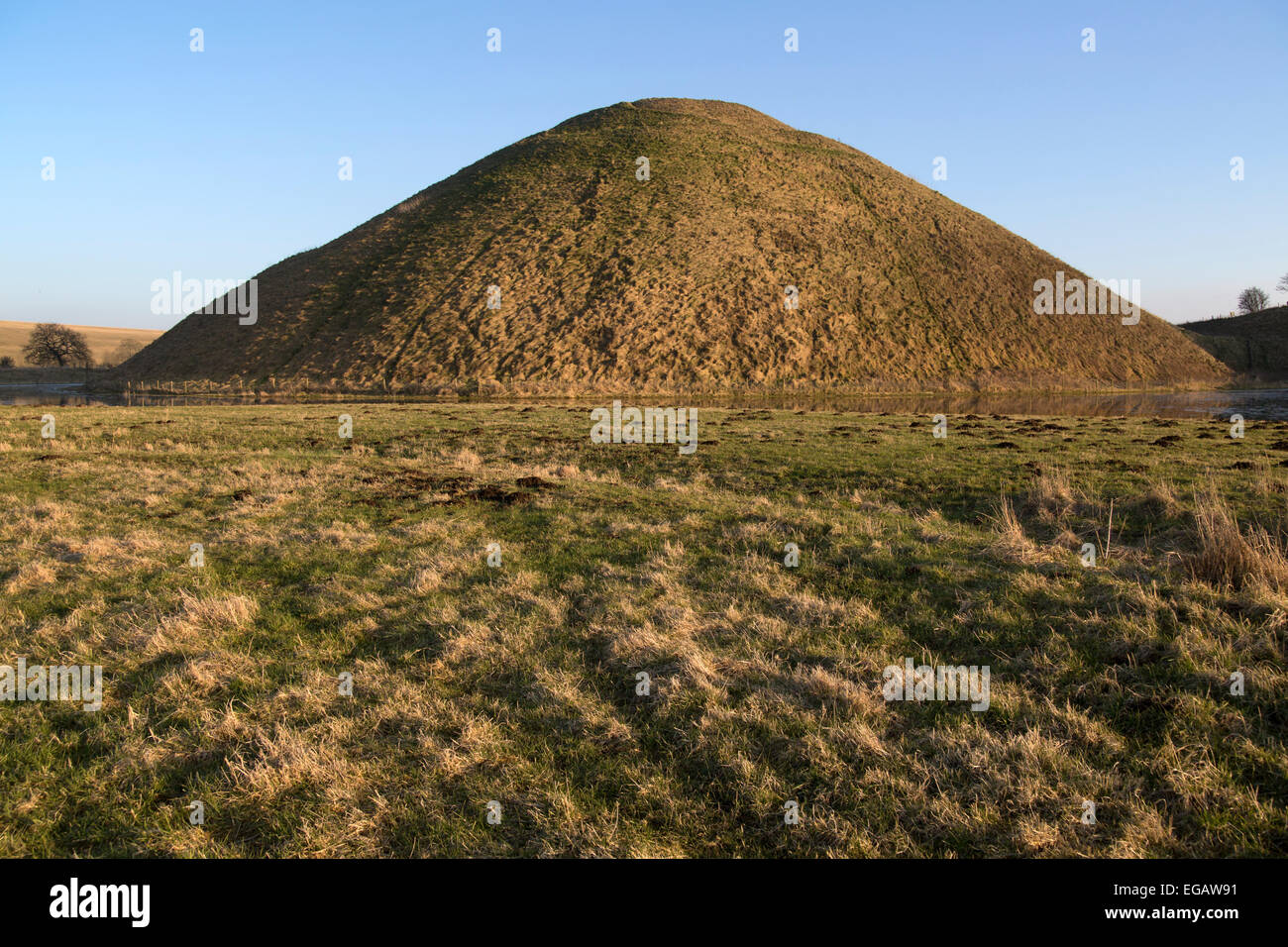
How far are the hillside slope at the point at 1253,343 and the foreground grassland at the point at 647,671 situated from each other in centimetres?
9304

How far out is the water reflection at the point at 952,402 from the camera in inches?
1651

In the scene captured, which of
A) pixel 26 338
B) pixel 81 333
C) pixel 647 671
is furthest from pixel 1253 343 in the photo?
pixel 26 338

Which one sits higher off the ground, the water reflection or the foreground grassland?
the water reflection

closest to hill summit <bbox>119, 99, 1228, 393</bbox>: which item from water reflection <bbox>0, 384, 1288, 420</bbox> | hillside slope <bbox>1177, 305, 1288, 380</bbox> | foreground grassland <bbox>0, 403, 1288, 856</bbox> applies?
hillside slope <bbox>1177, 305, 1288, 380</bbox>

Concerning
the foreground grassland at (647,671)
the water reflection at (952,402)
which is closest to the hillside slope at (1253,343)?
the water reflection at (952,402)

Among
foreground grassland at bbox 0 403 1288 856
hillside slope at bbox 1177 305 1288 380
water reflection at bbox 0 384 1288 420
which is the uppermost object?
hillside slope at bbox 1177 305 1288 380

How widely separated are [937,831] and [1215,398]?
64812 millimetres

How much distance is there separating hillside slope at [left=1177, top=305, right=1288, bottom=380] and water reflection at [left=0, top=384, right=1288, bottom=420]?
105 ft

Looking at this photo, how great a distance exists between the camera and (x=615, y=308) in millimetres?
74125

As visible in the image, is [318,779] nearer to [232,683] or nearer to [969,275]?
[232,683]

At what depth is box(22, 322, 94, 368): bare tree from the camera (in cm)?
10481

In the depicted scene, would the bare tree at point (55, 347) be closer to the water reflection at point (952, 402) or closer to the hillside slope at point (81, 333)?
the hillside slope at point (81, 333)

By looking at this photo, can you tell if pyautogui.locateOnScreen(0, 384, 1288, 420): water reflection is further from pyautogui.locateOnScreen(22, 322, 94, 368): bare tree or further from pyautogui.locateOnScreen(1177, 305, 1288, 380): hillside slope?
pyautogui.locateOnScreen(22, 322, 94, 368): bare tree

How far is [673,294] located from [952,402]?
3507cm
